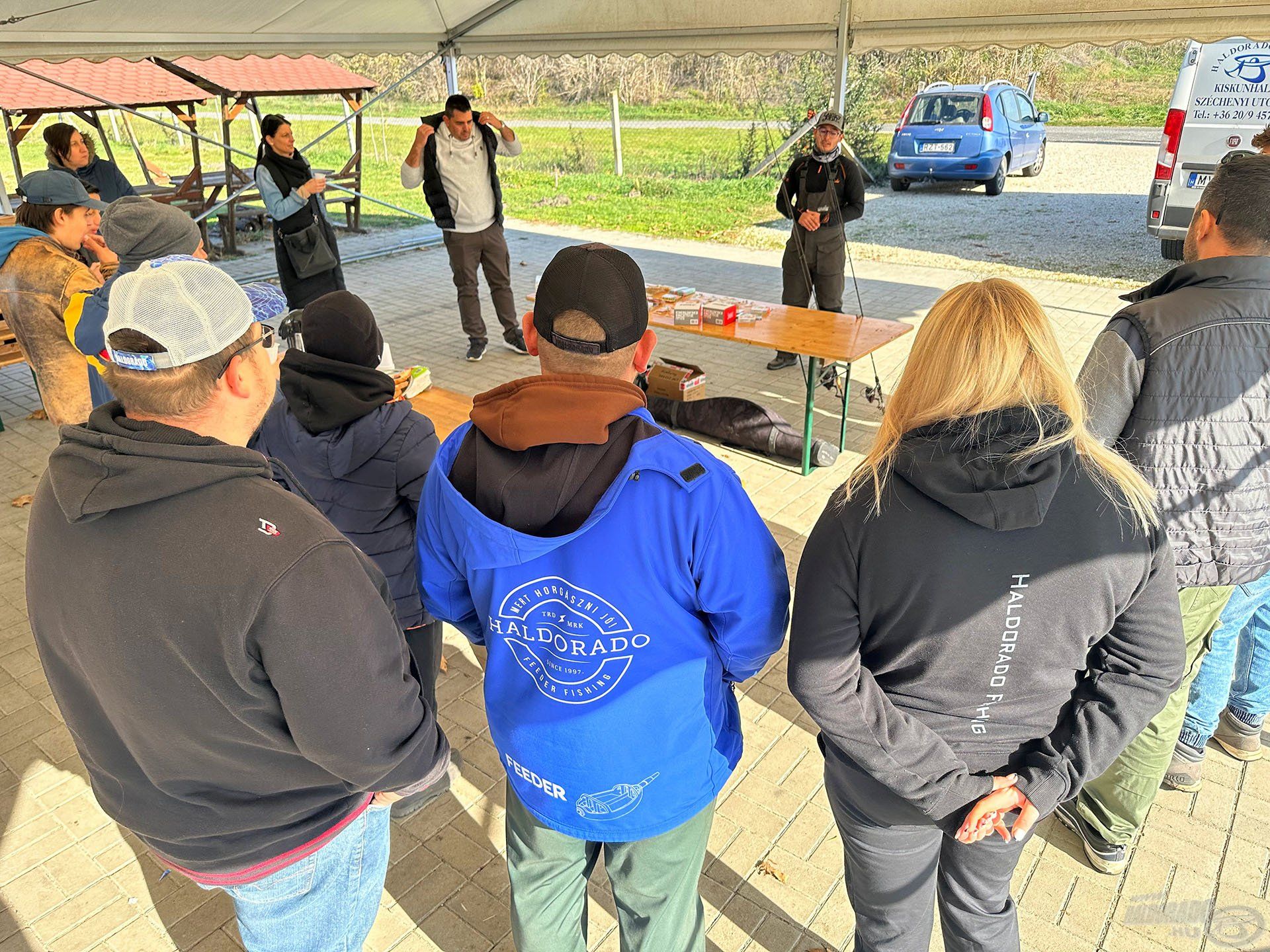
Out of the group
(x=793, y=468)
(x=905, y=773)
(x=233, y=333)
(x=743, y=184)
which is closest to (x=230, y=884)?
(x=233, y=333)

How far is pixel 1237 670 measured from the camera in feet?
9.44

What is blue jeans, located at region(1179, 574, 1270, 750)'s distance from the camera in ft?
7.99

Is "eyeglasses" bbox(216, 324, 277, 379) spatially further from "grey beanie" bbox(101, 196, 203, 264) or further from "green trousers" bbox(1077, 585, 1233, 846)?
"green trousers" bbox(1077, 585, 1233, 846)

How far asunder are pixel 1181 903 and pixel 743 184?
1516cm

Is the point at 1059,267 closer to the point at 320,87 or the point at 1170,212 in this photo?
the point at 1170,212

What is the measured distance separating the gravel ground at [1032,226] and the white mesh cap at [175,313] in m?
9.99

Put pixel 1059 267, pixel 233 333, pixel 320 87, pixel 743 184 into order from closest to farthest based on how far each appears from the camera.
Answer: pixel 233 333 < pixel 1059 267 < pixel 320 87 < pixel 743 184

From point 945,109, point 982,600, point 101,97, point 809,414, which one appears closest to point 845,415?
point 809,414

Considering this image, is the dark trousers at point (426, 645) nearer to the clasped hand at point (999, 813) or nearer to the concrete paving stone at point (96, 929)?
the concrete paving stone at point (96, 929)

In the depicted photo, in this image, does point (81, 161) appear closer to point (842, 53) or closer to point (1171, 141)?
point (842, 53)

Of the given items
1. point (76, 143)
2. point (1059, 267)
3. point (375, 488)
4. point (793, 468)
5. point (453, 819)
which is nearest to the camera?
point (375, 488)

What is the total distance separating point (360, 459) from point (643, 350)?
3.57ft

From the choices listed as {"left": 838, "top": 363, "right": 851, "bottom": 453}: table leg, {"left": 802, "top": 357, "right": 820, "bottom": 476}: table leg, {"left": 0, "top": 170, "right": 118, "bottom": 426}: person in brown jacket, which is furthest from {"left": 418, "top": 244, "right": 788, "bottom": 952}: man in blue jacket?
{"left": 838, "top": 363, "right": 851, "bottom": 453}: table leg

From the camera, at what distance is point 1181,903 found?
94.2 inches
